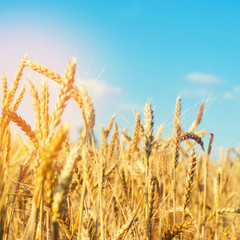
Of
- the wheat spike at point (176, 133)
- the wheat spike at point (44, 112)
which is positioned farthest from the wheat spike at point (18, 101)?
the wheat spike at point (176, 133)

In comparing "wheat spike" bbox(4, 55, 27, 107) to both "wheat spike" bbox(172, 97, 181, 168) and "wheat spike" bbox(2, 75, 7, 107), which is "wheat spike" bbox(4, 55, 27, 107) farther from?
"wheat spike" bbox(172, 97, 181, 168)

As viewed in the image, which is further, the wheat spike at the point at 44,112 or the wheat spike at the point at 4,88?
the wheat spike at the point at 4,88

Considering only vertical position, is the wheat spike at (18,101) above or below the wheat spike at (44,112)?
above

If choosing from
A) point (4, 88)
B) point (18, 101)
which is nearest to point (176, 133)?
point (18, 101)

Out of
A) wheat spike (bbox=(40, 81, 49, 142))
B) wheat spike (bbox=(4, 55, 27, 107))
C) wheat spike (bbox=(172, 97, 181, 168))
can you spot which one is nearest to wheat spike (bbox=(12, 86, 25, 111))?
wheat spike (bbox=(4, 55, 27, 107))

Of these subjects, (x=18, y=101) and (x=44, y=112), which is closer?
(x=44, y=112)

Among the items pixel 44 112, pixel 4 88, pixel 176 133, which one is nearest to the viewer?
pixel 44 112

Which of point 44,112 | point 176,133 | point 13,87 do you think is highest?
point 13,87

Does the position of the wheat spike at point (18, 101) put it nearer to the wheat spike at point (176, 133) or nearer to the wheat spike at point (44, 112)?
the wheat spike at point (44, 112)

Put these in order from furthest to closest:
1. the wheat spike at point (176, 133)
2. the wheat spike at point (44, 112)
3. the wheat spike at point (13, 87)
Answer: the wheat spike at point (176, 133) → the wheat spike at point (13, 87) → the wheat spike at point (44, 112)

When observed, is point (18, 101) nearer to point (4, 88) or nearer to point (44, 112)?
point (4, 88)

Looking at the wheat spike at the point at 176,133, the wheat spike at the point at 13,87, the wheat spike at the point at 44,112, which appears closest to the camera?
the wheat spike at the point at 44,112

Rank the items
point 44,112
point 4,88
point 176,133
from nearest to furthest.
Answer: point 44,112 → point 4,88 → point 176,133

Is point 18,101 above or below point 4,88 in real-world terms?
below
